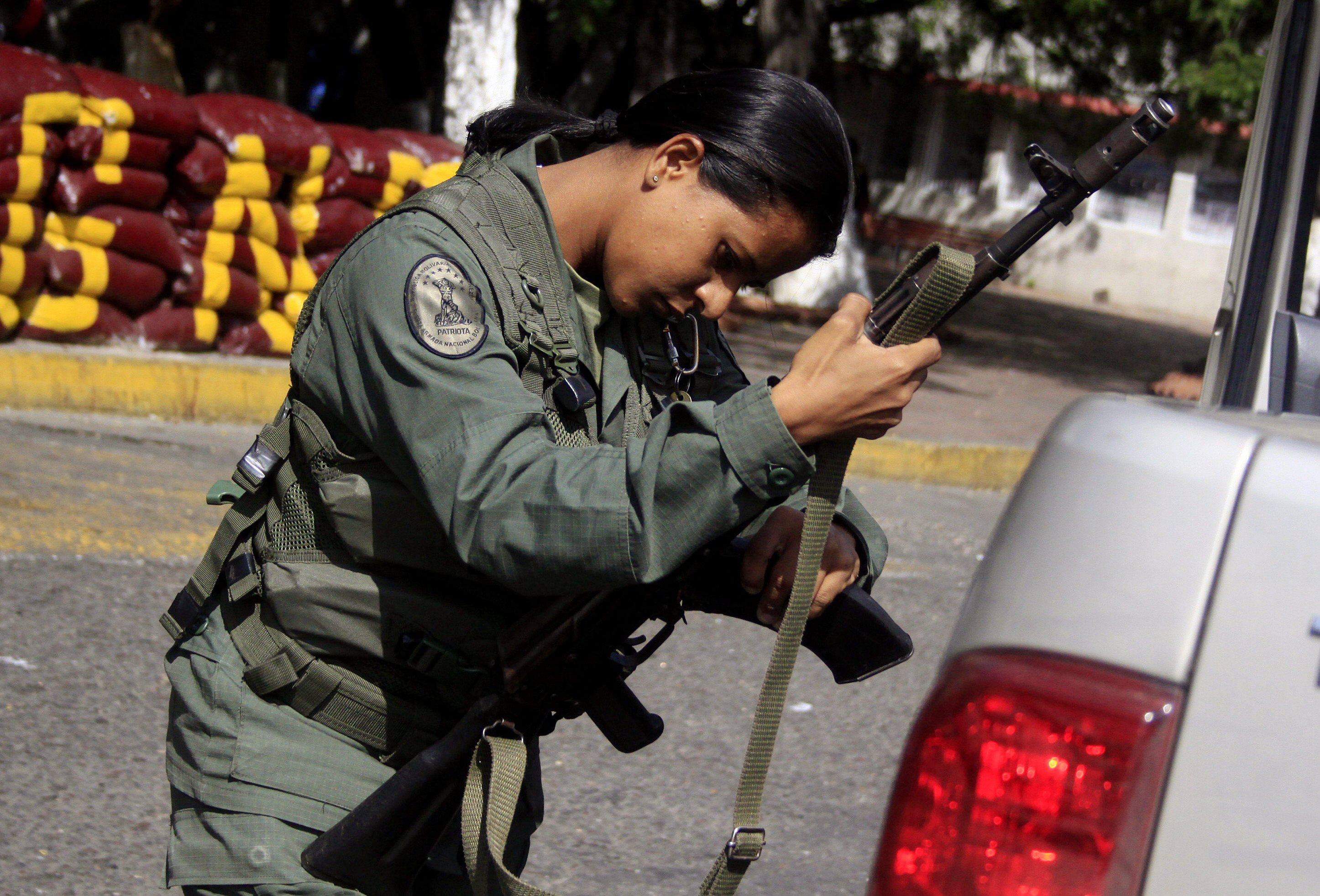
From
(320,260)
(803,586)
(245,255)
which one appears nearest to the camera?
(803,586)

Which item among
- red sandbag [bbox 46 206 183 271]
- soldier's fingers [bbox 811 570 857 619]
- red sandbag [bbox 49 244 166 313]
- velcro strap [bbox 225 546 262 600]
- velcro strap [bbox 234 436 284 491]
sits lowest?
red sandbag [bbox 49 244 166 313]

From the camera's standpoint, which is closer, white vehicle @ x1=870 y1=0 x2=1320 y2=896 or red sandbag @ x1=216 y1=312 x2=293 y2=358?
white vehicle @ x1=870 y1=0 x2=1320 y2=896

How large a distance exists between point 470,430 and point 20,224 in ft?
19.2

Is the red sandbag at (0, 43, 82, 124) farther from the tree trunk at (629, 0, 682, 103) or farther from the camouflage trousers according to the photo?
the tree trunk at (629, 0, 682, 103)

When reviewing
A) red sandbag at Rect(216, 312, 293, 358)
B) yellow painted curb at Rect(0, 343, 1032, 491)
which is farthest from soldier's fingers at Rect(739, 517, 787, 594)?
red sandbag at Rect(216, 312, 293, 358)

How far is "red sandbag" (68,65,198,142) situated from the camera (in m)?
6.66

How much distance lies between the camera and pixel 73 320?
6625 mm

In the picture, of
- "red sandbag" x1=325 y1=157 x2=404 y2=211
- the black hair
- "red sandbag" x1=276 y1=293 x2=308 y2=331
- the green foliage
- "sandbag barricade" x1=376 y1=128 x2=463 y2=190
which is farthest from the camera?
the green foliage

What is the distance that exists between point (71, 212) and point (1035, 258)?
1944cm

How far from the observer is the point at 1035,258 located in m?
23.5

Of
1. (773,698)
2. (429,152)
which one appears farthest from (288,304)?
(773,698)

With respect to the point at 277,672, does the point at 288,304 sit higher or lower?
lower

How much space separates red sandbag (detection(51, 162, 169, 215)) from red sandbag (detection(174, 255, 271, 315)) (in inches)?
15.3

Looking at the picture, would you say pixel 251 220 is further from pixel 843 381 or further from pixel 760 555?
pixel 843 381
